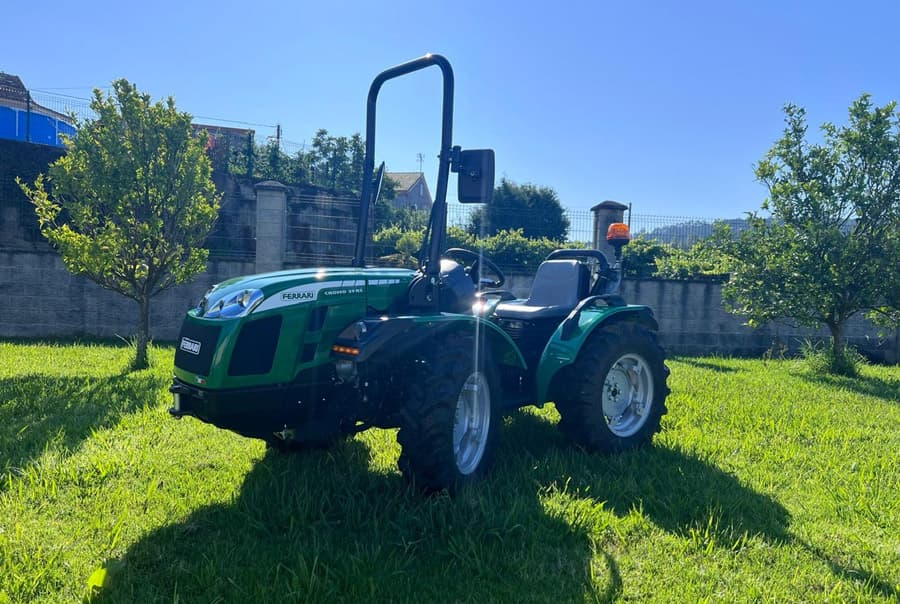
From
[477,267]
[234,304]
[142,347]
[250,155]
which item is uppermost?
[250,155]

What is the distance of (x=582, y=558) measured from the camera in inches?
105

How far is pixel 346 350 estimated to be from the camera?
2.91 m

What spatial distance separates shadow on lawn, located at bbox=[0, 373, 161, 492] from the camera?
3.86 m

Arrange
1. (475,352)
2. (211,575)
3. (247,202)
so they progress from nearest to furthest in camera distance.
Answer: (211,575), (475,352), (247,202)

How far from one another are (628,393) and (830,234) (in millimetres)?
5296

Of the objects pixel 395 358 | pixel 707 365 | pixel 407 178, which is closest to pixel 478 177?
pixel 395 358

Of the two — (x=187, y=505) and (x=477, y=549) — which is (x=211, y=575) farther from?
(x=477, y=549)

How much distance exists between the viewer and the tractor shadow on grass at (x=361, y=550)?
2344 millimetres

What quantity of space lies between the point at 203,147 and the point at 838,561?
7.22 meters

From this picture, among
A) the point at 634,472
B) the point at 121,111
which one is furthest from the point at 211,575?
the point at 121,111

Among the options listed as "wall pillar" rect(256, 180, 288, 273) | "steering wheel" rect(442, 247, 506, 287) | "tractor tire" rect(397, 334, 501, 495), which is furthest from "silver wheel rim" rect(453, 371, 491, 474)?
"wall pillar" rect(256, 180, 288, 273)

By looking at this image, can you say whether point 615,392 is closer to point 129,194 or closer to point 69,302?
point 129,194

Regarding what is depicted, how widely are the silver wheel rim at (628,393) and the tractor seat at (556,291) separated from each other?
58 cm

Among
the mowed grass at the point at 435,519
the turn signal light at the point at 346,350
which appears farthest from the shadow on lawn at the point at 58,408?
the turn signal light at the point at 346,350
